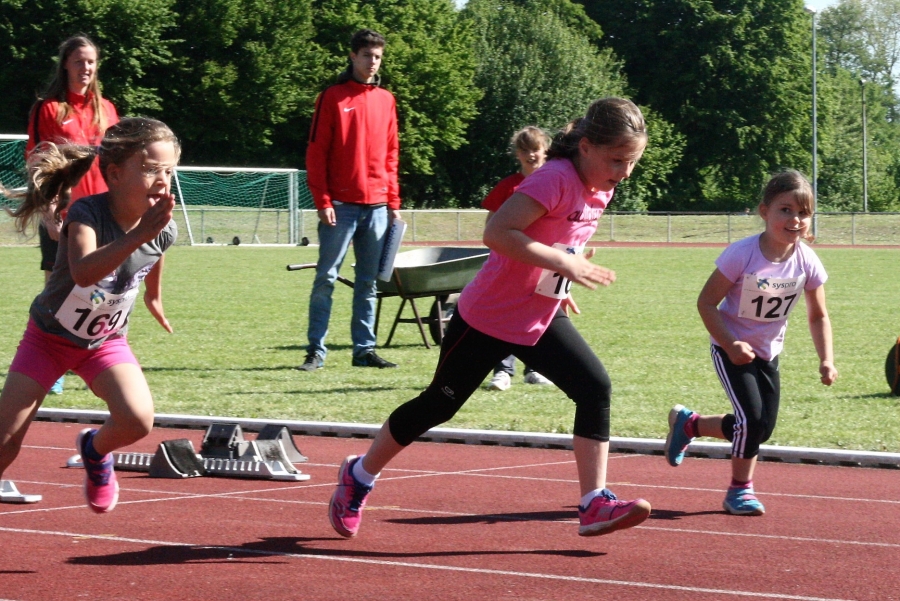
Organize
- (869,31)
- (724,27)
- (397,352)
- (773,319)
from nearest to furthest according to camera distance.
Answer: (773,319), (397,352), (724,27), (869,31)

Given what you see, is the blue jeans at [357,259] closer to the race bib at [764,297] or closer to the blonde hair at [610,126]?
the race bib at [764,297]

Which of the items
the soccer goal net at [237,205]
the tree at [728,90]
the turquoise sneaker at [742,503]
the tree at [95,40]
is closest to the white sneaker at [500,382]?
the turquoise sneaker at [742,503]

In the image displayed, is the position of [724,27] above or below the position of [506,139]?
above

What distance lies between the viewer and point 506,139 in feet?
217

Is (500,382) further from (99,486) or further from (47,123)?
(99,486)

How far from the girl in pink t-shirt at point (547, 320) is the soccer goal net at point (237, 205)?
37.6 meters

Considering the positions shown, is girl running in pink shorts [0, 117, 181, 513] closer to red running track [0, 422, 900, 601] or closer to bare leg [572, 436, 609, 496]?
red running track [0, 422, 900, 601]

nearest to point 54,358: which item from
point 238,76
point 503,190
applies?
point 503,190

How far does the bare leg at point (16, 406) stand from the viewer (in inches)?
186

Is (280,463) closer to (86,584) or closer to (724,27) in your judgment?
(86,584)

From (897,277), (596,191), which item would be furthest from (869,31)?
(596,191)

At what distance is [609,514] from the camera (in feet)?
15.9

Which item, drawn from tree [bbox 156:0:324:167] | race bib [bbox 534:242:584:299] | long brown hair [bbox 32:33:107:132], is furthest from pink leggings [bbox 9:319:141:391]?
tree [bbox 156:0:324:167]

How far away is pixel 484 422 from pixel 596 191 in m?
3.50
